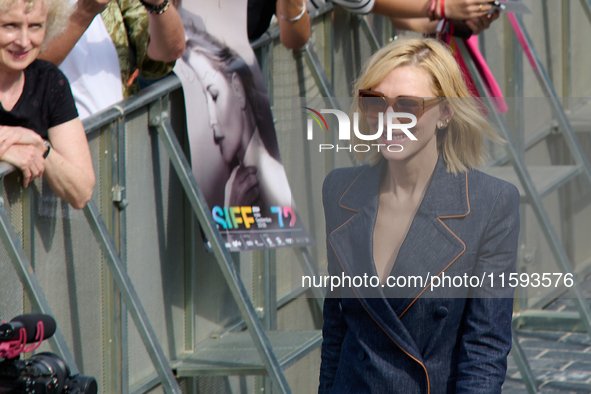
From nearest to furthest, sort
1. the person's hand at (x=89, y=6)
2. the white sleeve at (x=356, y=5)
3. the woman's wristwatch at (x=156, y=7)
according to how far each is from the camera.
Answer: the person's hand at (x=89, y=6)
the woman's wristwatch at (x=156, y=7)
the white sleeve at (x=356, y=5)

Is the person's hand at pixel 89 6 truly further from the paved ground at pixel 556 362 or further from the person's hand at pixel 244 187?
the paved ground at pixel 556 362

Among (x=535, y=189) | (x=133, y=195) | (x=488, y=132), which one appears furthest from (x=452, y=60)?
(x=535, y=189)

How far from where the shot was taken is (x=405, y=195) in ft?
8.57

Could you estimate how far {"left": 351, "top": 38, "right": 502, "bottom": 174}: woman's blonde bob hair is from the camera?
2.57 meters

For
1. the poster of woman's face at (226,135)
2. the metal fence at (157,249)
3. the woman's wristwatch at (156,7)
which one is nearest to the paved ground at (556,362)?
the metal fence at (157,249)

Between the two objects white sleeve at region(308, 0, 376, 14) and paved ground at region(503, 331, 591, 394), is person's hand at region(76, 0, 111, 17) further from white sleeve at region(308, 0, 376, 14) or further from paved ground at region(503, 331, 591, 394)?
paved ground at region(503, 331, 591, 394)

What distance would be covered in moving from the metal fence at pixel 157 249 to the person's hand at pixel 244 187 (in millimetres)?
190

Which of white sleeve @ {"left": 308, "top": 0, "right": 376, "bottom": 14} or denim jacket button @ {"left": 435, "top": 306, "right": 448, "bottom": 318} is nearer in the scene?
denim jacket button @ {"left": 435, "top": 306, "right": 448, "bottom": 318}

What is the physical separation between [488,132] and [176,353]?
2360 mm

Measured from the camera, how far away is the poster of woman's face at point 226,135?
4250 mm

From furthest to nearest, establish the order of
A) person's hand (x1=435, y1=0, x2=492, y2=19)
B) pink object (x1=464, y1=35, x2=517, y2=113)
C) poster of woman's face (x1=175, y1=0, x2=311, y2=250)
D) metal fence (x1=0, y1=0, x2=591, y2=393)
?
pink object (x1=464, y1=35, x2=517, y2=113)
person's hand (x1=435, y1=0, x2=492, y2=19)
poster of woman's face (x1=175, y1=0, x2=311, y2=250)
metal fence (x1=0, y1=0, x2=591, y2=393)

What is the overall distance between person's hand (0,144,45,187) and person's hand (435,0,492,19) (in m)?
2.69

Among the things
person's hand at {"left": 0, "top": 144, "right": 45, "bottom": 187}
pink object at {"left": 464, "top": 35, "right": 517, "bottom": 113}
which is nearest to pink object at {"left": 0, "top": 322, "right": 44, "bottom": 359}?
person's hand at {"left": 0, "top": 144, "right": 45, "bottom": 187}

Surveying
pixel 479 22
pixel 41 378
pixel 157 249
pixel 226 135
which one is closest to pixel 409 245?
pixel 41 378
